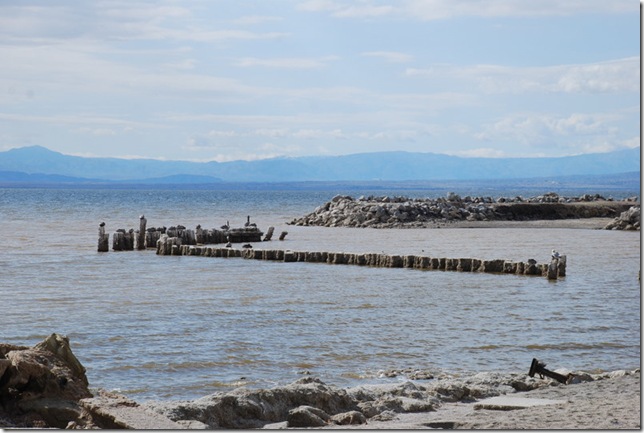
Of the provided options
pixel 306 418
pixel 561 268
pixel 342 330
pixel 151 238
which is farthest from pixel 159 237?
pixel 306 418

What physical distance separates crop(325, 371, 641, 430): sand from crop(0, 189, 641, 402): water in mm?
2233

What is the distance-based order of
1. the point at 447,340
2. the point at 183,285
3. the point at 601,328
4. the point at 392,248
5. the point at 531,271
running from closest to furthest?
the point at 447,340 → the point at 601,328 → the point at 183,285 → the point at 531,271 → the point at 392,248

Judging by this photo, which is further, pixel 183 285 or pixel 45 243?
pixel 45 243

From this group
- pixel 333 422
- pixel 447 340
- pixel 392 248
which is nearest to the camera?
pixel 333 422

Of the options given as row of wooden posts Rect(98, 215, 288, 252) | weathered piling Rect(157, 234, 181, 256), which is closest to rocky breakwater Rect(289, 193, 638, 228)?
row of wooden posts Rect(98, 215, 288, 252)

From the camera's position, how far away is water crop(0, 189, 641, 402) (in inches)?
552

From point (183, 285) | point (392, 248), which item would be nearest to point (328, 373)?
point (183, 285)

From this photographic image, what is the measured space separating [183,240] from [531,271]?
17.2 m

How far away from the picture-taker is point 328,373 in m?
13.5

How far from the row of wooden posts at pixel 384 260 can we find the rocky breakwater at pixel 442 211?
63.8 ft

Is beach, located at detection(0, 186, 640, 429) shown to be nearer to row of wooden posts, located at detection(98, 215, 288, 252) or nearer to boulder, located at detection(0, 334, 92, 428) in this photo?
boulder, located at detection(0, 334, 92, 428)

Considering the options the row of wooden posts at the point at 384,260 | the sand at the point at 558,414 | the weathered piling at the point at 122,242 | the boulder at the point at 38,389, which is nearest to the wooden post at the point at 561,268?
the row of wooden posts at the point at 384,260

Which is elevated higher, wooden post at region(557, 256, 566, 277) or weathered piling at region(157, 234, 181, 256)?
wooden post at region(557, 256, 566, 277)

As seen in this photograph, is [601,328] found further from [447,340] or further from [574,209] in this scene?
[574,209]
